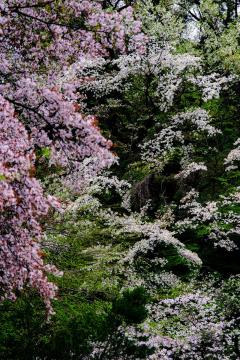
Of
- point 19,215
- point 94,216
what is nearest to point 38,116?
point 19,215

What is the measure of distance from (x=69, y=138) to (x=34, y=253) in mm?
1898

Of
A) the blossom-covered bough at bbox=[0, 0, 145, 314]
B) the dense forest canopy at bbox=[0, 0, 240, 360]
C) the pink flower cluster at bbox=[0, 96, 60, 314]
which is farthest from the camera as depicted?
the dense forest canopy at bbox=[0, 0, 240, 360]

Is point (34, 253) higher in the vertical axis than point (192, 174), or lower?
lower

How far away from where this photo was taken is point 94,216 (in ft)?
35.5

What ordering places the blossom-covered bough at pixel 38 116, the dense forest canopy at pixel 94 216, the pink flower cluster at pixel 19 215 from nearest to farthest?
the pink flower cluster at pixel 19 215 < the blossom-covered bough at pixel 38 116 < the dense forest canopy at pixel 94 216

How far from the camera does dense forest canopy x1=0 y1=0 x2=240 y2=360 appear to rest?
16.8 feet

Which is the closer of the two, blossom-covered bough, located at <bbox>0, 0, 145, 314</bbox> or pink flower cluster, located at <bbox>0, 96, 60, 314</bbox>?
pink flower cluster, located at <bbox>0, 96, 60, 314</bbox>

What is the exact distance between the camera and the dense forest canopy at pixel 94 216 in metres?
5.11

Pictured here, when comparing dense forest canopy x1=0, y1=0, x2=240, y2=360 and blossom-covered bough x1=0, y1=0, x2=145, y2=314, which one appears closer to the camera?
blossom-covered bough x1=0, y1=0, x2=145, y2=314

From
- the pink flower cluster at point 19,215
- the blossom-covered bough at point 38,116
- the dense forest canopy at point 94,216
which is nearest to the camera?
the pink flower cluster at point 19,215

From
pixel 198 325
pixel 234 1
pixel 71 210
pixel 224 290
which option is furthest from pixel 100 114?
pixel 234 1

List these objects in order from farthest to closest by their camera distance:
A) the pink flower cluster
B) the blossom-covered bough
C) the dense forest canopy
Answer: the dense forest canopy, the blossom-covered bough, the pink flower cluster

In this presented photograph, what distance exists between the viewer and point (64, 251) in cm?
916

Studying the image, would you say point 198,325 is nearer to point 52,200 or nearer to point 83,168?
point 83,168
